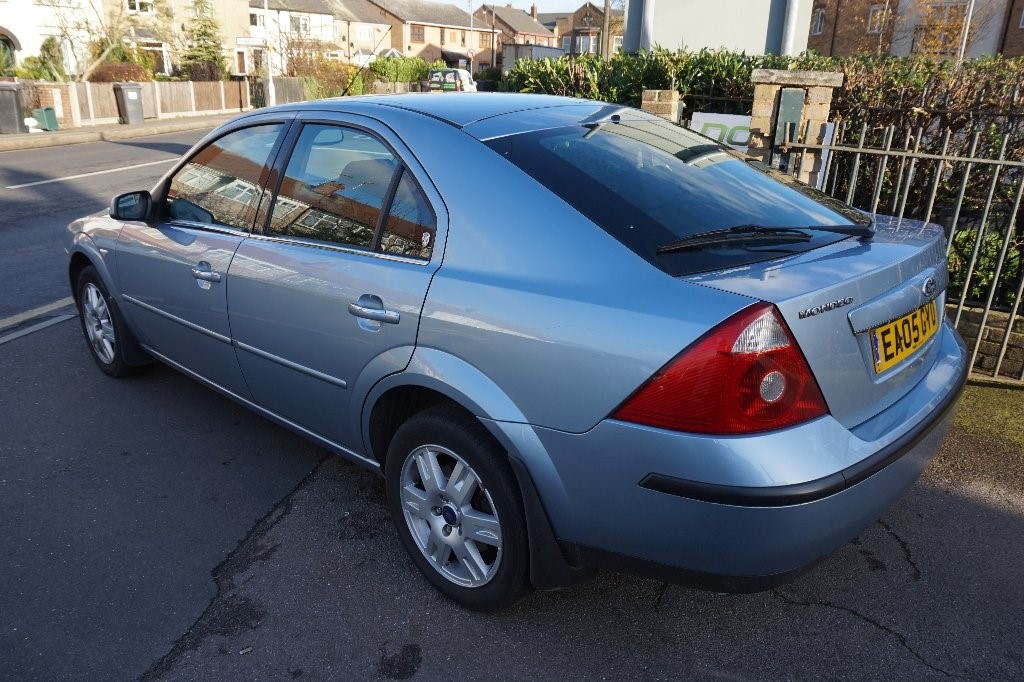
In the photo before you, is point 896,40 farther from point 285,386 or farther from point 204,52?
point 285,386

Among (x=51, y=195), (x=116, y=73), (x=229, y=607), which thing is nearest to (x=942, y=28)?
(x=51, y=195)

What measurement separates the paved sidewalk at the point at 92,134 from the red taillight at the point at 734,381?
21.0 meters

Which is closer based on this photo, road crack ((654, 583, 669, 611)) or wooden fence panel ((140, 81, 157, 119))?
road crack ((654, 583, 669, 611))

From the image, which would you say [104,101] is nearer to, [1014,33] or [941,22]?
[941,22]

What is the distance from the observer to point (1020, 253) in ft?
16.7

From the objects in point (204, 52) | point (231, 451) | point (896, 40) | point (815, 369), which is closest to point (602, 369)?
point (815, 369)

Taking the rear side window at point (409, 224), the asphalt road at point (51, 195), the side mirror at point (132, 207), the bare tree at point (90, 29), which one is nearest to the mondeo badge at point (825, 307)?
the rear side window at point (409, 224)

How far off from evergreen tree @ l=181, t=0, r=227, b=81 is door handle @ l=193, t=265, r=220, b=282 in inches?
1481

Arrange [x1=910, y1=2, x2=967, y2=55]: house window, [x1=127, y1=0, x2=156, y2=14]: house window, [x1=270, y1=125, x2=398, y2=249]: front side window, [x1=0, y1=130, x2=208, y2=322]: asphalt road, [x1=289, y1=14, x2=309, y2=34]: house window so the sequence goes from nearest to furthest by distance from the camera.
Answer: [x1=270, y1=125, x2=398, y2=249]: front side window < [x1=0, y1=130, x2=208, y2=322]: asphalt road < [x1=910, y1=2, x2=967, y2=55]: house window < [x1=127, y1=0, x2=156, y2=14]: house window < [x1=289, y1=14, x2=309, y2=34]: house window

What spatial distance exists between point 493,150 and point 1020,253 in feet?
13.7

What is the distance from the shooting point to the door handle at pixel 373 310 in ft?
8.75

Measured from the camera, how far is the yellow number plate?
2.30 meters

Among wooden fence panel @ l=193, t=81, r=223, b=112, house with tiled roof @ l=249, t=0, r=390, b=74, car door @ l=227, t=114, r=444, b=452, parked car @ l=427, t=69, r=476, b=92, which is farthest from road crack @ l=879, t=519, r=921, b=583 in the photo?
house with tiled roof @ l=249, t=0, r=390, b=74

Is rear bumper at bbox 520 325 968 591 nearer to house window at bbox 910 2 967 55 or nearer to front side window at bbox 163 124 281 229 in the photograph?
front side window at bbox 163 124 281 229
